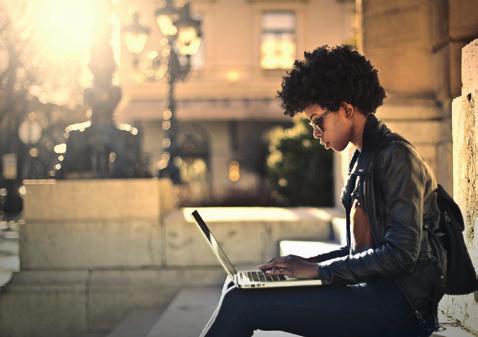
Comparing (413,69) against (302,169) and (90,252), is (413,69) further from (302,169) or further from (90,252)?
(302,169)

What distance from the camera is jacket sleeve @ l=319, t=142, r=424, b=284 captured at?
76.9 inches

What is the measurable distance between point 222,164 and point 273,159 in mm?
15588

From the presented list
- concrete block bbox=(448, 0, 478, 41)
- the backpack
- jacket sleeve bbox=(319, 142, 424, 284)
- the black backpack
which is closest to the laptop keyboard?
jacket sleeve bbox=(319, 142, 424, 284)

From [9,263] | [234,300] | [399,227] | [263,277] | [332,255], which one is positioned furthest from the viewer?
[9,263]

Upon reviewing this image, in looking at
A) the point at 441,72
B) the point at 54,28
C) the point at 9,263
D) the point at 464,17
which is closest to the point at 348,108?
the point at 464,17

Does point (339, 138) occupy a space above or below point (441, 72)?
below

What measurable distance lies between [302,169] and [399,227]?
7863mm

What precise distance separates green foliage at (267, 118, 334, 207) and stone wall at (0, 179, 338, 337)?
4.45 meters

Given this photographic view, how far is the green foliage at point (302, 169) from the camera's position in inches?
375

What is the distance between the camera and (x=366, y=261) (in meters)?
2.00

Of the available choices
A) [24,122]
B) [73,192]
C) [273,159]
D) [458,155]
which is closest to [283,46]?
[24,122]

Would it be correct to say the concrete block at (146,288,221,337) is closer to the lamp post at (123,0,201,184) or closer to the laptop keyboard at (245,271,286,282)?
the laptop keyboard at (245,271,286,282)

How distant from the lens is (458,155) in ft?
9.62

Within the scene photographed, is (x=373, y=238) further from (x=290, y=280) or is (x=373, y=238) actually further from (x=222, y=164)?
(x=222, y=164)
